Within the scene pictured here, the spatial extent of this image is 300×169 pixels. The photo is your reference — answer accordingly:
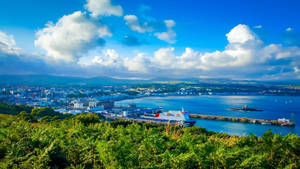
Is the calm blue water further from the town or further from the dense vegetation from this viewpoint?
the town

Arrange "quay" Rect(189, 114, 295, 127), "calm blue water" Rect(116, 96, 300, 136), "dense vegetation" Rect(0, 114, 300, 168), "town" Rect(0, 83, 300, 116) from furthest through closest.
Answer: "town" Rect(0, 83, 300, 116) < "quay" Rect(189, 114, 295, 127) < "calm blue water" Rect(116, 96, 300, 136) < "dense vegetation" Rect(0, 114, 300, 168)

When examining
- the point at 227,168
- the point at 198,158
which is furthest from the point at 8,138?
the point at 227,168

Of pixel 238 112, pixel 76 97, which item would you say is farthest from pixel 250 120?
pixel 76 97

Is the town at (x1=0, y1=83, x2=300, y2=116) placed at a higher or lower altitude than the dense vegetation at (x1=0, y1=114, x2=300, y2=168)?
lower

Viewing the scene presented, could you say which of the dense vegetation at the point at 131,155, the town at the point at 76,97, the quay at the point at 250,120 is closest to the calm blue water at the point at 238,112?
the quay at the point at 250,120

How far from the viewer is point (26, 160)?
2.64 metres

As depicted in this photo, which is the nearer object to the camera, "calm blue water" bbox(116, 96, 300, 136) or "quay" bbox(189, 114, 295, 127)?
"calm blue water" bbox(116, 96, 300, 136)

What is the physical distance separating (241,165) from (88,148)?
250 cm

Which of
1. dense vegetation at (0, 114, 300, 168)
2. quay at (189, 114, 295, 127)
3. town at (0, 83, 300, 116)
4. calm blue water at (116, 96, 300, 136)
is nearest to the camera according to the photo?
dense vegetation at (0, 114, 300, 168)

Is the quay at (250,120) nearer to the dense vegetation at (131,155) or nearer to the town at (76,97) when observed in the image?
the town at (76,97)

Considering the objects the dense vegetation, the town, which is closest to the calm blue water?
the dense vegetation

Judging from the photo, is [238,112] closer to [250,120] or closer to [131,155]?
[250,120]

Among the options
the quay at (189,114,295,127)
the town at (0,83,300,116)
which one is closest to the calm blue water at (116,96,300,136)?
the quay at (189,114,295,127)

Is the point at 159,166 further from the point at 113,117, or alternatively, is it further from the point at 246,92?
the point at 246,92
